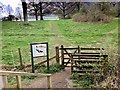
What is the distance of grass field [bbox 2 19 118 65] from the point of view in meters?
3.27

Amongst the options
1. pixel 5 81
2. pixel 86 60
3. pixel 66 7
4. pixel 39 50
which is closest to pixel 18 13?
pixel 66 7

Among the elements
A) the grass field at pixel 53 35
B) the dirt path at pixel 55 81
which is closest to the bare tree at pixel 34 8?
the grass field at pixel 53 35

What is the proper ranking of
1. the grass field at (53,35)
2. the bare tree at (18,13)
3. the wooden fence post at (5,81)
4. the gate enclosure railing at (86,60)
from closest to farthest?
the wooden fence post at (5,81) < the bare tree at (18,13) < the gate enclosure railing at (86,60) < the grass field at (53,35)

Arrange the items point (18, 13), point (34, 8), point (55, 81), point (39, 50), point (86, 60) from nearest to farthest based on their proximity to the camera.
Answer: point (18, 13) → point (34, 8) → point (55, 81) → point (86, 60) → point (39, 50)

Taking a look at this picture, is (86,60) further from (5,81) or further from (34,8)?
(5,81)

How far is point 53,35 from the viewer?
358cm

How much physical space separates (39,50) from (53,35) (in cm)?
45

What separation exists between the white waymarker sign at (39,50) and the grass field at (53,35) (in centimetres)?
8

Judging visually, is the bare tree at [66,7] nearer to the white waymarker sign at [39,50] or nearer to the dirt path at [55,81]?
the white waymarker sign at [39,50]

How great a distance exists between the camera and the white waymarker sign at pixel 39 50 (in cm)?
379

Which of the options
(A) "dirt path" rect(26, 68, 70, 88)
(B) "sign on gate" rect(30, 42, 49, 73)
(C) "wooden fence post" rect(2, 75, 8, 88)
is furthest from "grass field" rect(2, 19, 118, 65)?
(C) "wooden fence post" rect(2, 75, 8, 88)


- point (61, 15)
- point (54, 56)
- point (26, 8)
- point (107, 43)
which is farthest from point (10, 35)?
point (107, 43)

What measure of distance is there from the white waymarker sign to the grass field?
0.08 meters

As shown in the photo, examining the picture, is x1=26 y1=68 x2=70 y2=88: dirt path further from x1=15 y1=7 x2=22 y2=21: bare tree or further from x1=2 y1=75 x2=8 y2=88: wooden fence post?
x1=15 y1=7 x2=22 y2=21: bare tree
